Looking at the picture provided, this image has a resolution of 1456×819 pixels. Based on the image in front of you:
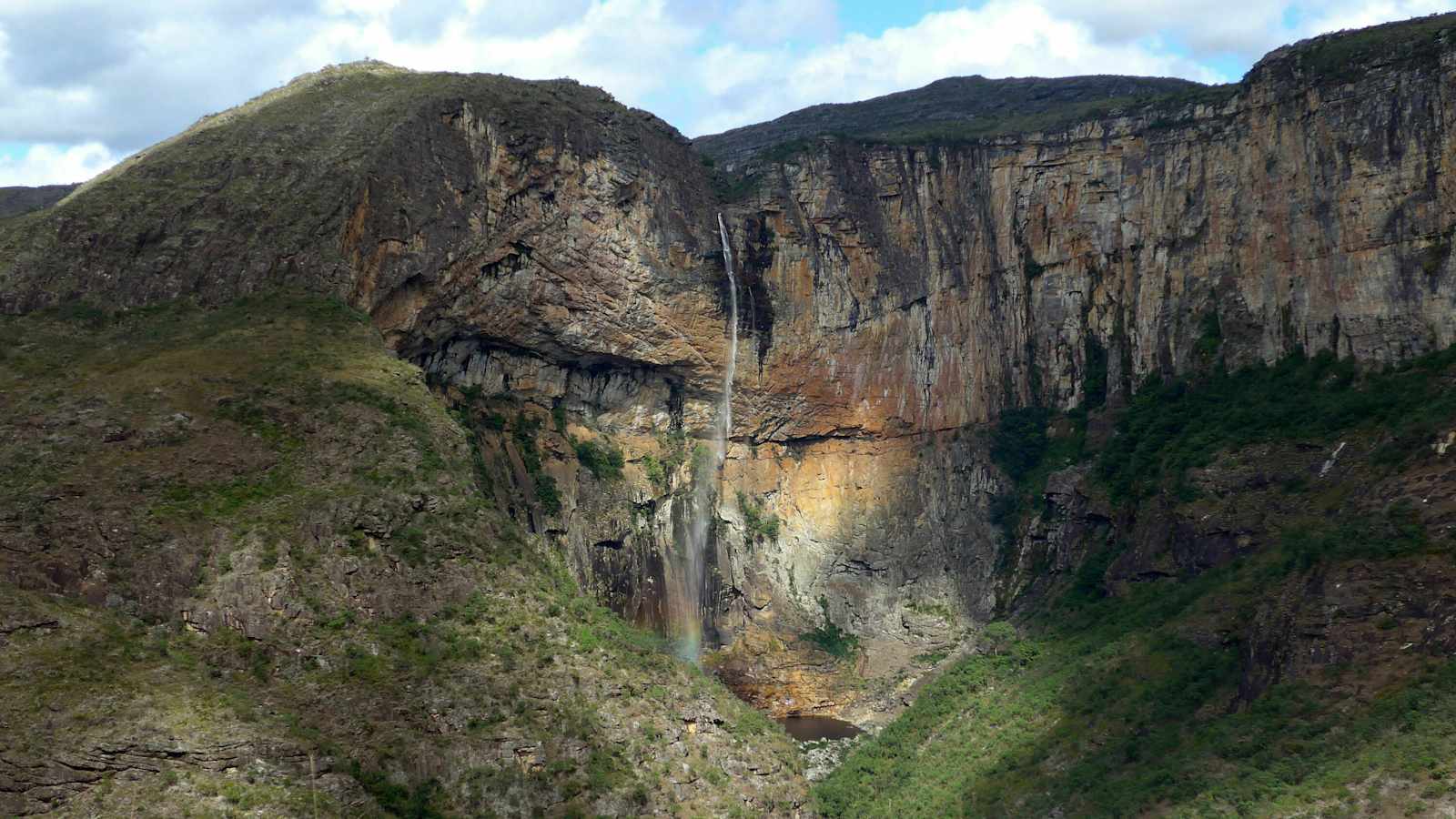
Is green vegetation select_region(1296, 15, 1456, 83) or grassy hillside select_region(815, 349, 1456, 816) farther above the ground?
green vegetation select_region(1296, 15, 1456, 83)

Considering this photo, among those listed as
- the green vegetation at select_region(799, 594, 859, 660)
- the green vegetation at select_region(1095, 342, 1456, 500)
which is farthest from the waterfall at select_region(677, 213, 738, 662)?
the green vegetation at select_region(1095, 342, 1456, 500)

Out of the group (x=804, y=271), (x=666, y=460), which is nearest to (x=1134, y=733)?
(x=666, y=460)

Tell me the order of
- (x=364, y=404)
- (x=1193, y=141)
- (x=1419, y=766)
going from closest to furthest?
(x=1419, y=766) → (x=364, y=404) → (x=1193, y=141)

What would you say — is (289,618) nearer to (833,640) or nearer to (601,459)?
(601,459)

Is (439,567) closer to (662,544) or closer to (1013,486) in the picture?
(662,544)

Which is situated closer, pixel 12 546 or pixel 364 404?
pixel 12 546

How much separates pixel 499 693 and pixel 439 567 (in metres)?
5.06

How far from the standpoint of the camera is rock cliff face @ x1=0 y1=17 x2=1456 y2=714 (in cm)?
6406

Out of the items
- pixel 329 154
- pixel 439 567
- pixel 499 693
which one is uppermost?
pixel 329 154

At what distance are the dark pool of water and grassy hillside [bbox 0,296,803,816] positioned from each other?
11.4 m

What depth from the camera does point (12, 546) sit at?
47.8m

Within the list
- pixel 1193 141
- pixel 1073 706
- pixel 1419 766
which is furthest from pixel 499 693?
pixel 1193 141

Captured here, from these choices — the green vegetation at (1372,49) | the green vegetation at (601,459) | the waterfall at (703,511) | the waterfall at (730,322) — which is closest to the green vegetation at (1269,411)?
the green vegetation at (1372,49)

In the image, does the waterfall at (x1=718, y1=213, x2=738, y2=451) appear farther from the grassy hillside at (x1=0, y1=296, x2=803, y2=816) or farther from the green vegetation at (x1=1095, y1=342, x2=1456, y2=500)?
the grassy hillside at (x1=0, y1=296, x2=803, y2=816)
